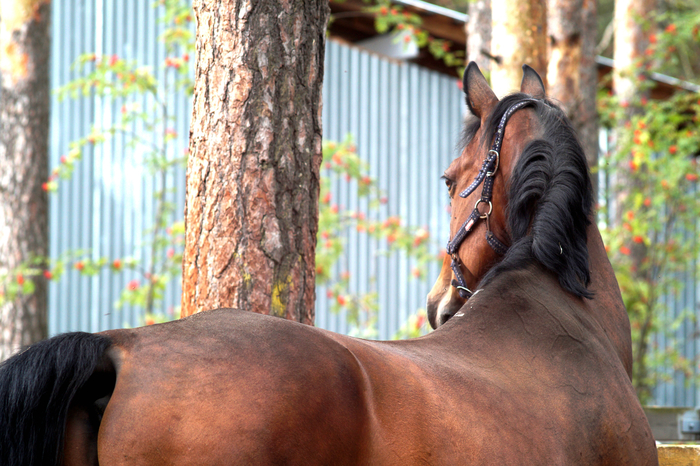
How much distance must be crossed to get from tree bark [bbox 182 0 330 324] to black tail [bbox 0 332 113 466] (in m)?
1.12

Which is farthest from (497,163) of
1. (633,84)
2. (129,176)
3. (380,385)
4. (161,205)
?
(633,84)

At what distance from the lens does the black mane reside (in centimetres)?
233

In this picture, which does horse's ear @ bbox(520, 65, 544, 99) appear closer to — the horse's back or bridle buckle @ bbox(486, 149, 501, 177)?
bridle buckle @ bbox(486, 149, 501, 177)

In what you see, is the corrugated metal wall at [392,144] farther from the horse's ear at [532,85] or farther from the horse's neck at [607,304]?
the horse's neck at [607,304]

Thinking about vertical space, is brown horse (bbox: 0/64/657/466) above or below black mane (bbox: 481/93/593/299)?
below

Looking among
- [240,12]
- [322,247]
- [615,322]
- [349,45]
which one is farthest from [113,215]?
[615,322]

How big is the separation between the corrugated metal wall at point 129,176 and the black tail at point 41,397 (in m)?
6.27

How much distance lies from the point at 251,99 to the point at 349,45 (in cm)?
739

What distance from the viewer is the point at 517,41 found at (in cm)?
503

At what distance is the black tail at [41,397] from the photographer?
57.4 inches

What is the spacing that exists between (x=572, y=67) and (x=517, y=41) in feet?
6.23

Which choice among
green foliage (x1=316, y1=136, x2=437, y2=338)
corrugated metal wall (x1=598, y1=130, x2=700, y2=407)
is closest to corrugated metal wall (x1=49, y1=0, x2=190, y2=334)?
green foliage (x1=316, y1=136, x2=437, y2=338)

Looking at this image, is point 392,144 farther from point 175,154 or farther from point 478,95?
point 478,95

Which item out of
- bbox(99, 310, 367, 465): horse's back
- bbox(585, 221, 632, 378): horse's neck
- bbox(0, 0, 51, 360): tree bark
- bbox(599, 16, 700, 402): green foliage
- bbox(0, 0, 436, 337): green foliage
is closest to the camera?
bbox(99, 310, 367, 465): horse's back
